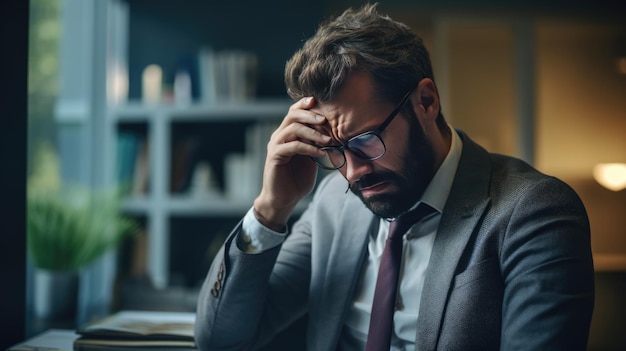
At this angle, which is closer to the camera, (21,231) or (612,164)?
(21,231)

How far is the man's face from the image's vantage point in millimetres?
1301

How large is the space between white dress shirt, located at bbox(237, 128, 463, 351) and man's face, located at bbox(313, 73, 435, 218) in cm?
4

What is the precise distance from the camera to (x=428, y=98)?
53.6 inches

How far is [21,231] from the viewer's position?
59.6 inches

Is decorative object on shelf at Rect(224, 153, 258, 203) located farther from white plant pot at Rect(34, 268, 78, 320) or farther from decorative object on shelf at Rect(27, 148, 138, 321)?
white plant pot at Rect(34, 268, 78, 320)

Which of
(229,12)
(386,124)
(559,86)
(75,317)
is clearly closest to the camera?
(386,124)

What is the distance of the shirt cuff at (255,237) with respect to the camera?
1.40 m

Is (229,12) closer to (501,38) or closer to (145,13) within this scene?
(145,13)

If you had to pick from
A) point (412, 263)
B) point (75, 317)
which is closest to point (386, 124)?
point (412, 263)

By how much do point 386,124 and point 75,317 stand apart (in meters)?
1.48

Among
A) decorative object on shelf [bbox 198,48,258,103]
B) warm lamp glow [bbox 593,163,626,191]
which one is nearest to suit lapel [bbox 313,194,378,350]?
decorative object on shelf [bbox 198,48,258,103]

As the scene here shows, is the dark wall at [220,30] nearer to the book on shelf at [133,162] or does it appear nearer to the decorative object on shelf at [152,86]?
the decorative object on shelf at [152,86]

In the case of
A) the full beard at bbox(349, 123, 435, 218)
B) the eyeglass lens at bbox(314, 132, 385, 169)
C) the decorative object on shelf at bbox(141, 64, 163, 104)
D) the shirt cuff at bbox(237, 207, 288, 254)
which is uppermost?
the decorative object on shelf at bbox(141, 64, 163, 104)

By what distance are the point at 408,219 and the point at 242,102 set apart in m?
2.27
